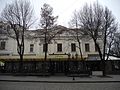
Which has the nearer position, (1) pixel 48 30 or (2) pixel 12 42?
(1) pixel 48 30

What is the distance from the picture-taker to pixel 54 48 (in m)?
39.2

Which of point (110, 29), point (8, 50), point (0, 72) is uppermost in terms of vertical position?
point (110, 29)

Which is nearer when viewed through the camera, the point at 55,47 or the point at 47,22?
the point at 47,22

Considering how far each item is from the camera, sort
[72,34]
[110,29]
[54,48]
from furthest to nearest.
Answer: [54,48]
[72,34]
[110,29]

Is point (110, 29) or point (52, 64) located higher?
point (110, 29)

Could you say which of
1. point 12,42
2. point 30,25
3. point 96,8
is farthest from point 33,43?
point 96,8

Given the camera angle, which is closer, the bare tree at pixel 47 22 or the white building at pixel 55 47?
the bare tree at pixel 47 22

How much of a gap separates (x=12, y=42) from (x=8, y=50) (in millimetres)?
2139

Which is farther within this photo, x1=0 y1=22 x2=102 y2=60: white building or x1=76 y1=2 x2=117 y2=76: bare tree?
x1=0 y1=22 x2=102 y2=60: white building

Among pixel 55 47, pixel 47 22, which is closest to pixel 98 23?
pixel 47 22

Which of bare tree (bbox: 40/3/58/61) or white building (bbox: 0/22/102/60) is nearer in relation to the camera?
bare tree (bbox: 40/3/58/61)

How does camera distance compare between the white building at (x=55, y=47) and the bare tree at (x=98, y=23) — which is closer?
the bare tree at (x=98, y=23)

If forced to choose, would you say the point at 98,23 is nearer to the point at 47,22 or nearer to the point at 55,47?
the point at 47,22

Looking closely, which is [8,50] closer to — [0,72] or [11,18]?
[0,72]
